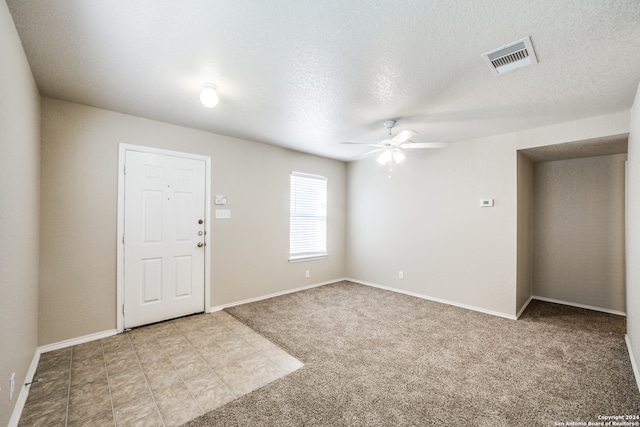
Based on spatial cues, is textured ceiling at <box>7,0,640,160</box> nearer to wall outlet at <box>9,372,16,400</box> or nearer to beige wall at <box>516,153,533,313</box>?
beige wall at <box>516,153,533,313</box>

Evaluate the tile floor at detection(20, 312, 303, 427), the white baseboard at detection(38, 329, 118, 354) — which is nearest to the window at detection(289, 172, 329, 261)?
the tile floor at detection(20, 312, 303, 427)

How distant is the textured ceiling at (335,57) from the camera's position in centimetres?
157

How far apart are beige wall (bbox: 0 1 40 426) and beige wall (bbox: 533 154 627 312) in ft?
20.5

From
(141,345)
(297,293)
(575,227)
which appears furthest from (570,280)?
(141,345)

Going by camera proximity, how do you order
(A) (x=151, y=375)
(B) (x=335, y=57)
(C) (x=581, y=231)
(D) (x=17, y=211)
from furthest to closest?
(C) (x=581, y=231) → (A) (x=151, y=375) → (B) (x=335, y=57) → (D) (x=17, y=211)

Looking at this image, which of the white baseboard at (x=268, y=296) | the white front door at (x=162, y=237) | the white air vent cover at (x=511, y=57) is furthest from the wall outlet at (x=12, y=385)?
the white air vent cover at (x=511, y=57)

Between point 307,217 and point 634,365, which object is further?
point 307,217

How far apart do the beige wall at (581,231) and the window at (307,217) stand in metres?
3.69

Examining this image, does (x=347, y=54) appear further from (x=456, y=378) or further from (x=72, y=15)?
(x=456, y=378)

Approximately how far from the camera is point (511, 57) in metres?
1.99

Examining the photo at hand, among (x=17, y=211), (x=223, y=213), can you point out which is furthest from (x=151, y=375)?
(x=223, y=213)

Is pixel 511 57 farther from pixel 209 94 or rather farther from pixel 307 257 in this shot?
pixel 307 257

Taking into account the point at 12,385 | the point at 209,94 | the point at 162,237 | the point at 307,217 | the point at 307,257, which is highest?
the point at 209,94

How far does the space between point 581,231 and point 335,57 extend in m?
4.73
